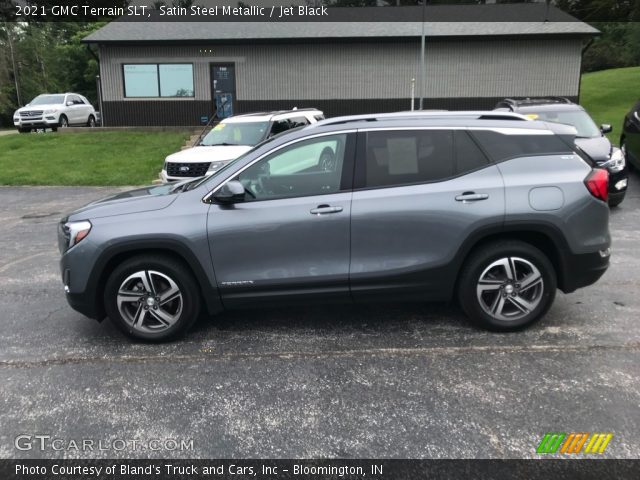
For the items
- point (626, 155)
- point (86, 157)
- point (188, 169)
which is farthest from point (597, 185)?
point (86, 157)

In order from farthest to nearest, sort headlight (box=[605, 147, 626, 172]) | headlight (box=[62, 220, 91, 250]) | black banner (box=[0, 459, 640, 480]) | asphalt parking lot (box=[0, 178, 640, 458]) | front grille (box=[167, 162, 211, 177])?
front grille (box=[167, 162, 211, 177]) < headlight (box=[605, 147, 626, 172]) < headlight (box=[62, 220, 91, 250]) < asphalt parking lot (box=[0, 178, 640, 458]) < black banner (box=[0, 459, 640, 480])

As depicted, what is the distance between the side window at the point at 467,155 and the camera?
4.39 m

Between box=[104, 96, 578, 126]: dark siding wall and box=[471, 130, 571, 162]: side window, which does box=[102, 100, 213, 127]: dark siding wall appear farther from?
box=[471, 130, 571, 162]: side window

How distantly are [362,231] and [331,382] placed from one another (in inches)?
47.1

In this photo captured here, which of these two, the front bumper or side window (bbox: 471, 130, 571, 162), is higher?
side window (bbox: 471, 130, 571, 162)

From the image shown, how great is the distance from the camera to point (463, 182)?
4.35m

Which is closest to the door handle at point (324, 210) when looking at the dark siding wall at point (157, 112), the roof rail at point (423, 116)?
the roof rail at point (423, 116)

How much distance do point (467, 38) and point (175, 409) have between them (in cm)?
2073

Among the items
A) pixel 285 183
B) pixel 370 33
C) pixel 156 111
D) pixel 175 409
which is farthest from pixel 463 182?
pixel 156 111

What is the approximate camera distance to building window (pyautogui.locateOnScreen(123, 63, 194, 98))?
850 inches

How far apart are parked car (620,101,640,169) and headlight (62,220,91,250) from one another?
11200 millimetres

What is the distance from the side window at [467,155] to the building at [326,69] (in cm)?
1786

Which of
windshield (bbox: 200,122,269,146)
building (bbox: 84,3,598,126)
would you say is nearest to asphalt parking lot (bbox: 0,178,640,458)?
windshield (bbox: 200,122,269,146)

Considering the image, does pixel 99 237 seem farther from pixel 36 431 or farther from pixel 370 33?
pixel 370 33
